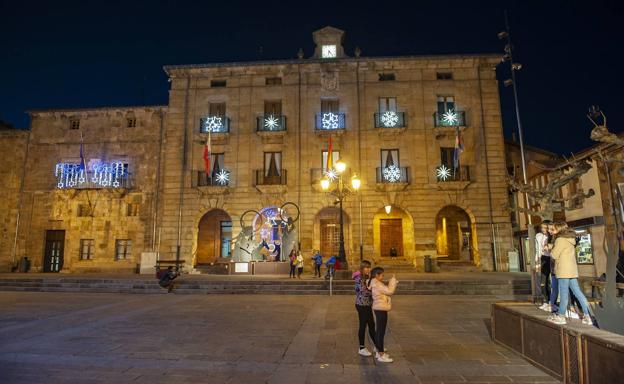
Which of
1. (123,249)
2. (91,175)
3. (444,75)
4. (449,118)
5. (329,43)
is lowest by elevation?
(123,249)

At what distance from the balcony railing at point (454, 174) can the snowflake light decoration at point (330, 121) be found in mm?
7263

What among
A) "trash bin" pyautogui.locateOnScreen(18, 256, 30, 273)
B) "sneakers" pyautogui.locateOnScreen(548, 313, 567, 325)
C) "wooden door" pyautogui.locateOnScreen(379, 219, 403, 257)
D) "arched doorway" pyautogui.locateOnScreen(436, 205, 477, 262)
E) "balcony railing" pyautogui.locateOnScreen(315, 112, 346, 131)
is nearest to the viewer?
"sneakers" pyautogui.locateOnScreen(548, 313, 567, 325)

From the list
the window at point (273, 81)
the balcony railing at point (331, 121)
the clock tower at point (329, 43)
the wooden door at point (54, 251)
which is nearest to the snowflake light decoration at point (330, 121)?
the balcony railing at point (331, 121)

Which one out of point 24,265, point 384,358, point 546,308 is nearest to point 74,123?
point 24,265

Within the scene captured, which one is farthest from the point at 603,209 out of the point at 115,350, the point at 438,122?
the point at 115,350

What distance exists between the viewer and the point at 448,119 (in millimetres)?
23938

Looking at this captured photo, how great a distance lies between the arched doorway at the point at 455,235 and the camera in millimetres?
26312

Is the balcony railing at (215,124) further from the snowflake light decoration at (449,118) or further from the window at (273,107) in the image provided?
the snowflake light decoration at (449,118)

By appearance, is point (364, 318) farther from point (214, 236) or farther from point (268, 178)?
point (214, 236)

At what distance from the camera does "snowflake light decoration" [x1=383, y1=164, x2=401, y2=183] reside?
23.5 m

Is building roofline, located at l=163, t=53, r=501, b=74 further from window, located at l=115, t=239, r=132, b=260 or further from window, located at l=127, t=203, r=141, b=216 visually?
window, located at l=115, t=239, r=132, b=260

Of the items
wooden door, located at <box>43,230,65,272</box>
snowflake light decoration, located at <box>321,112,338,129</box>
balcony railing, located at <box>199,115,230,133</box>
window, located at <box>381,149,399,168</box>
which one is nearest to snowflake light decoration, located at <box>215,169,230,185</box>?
balcony railing, located at <box>199,115,230,133</box>

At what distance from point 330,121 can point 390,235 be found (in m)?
8.77

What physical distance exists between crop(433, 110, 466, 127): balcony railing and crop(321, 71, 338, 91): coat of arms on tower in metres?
6.88
